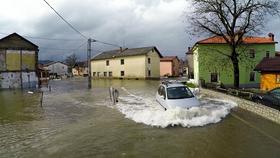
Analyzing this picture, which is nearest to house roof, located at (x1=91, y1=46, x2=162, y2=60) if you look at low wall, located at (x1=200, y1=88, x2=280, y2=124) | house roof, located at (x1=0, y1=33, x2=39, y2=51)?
house roof, located at (x1=0, y1=33, x2=39, y2=51)

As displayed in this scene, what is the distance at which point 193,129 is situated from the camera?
16.0m

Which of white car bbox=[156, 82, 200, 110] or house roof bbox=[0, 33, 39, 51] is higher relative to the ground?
house roof bbox=[0, 33, 39, 51]

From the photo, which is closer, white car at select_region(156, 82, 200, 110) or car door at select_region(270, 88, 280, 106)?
white car at select_region(156, 82, 200, 110)

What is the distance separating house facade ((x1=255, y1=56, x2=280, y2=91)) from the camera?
106 feet

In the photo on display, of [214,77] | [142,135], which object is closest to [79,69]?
[214,77]

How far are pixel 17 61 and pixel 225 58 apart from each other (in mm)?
28491

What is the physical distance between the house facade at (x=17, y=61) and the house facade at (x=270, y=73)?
3234 cm

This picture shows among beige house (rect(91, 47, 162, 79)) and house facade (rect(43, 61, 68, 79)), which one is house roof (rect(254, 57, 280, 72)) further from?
house facade (rect(43, 61, 68, 79))

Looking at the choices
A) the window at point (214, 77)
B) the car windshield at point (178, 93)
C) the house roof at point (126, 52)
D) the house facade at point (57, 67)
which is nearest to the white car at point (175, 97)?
the car windshield at point (178, 93)

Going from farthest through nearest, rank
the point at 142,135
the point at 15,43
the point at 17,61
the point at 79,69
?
the point at 79,69
the point at 17,61
the point at 15,43
the point at 142,135

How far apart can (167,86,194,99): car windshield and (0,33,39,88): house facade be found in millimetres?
34901

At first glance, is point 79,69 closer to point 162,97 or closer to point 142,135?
point 162,97

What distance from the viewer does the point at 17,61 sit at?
50219mm

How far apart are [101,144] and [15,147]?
313cm
